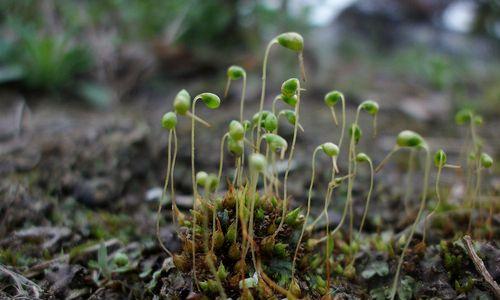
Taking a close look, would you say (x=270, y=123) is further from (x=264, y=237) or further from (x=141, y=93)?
(x=141, y=93)

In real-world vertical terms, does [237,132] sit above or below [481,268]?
above

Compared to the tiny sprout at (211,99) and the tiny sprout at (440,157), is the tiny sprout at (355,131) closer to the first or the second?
the tiny sprout at (440,157)

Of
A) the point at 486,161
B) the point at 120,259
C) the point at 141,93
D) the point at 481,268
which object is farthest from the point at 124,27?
the point at 481,268

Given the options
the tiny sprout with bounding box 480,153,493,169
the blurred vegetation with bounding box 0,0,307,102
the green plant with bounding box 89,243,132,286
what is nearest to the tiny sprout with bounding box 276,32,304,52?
the tiny sprout with bounding box 480,153,493,169


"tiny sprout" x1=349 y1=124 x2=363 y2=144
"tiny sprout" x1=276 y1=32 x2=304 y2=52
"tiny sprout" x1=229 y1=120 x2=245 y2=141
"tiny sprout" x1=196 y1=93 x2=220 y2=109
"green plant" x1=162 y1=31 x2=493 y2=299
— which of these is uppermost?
"tiny sprout" x1=276 y1=32 x2=304 y2=52

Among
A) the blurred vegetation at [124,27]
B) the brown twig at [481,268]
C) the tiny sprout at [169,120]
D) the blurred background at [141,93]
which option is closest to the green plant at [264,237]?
the tiny sprout at [169,120]

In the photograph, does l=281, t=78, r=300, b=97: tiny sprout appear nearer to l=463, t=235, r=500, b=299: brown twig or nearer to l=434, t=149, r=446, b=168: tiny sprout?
l=434, t=149, r=446, b=168: tiny sprout
